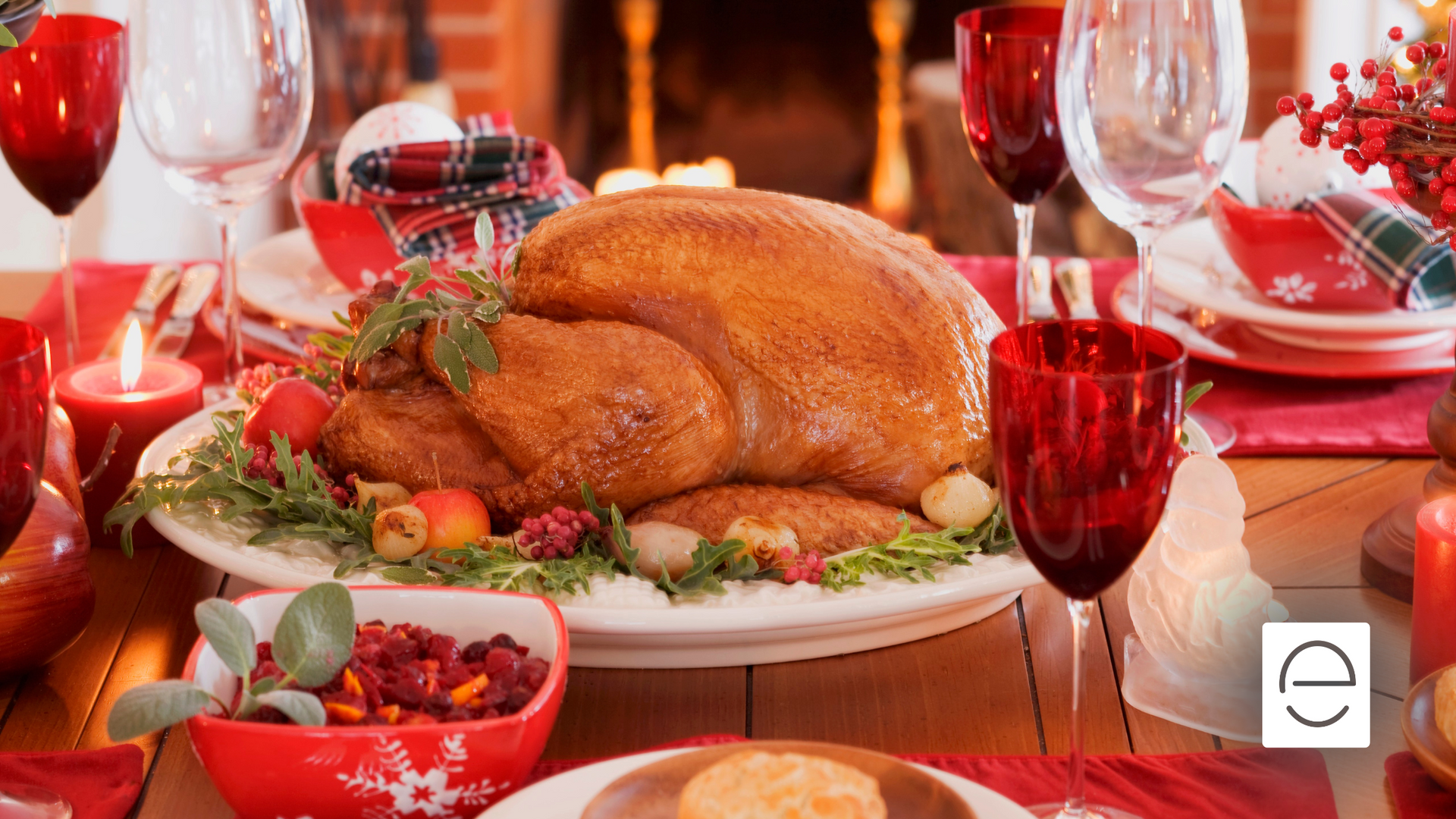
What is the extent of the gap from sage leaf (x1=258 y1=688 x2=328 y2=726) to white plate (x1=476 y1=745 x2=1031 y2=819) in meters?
0.10

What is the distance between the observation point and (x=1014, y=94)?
1.37m

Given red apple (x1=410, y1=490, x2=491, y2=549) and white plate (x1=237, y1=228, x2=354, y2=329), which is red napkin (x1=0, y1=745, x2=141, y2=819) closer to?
red apple (x1=410, y1=490, x2=491, y2=549)

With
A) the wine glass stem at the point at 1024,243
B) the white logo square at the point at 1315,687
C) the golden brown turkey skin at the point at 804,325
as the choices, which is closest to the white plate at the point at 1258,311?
the wine glass stem at the point at 1024,243

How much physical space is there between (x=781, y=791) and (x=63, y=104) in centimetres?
103

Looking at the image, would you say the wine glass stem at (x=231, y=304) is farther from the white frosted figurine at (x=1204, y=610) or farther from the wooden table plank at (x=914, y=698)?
the white frosted figurine at (x=1204, y=610)

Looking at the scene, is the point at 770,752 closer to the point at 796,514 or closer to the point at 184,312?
the point at 796,514

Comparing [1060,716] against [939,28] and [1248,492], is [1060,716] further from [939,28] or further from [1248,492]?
[939,28]

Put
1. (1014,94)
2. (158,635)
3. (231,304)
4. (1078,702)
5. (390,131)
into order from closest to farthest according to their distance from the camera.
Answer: (1078,702) < (158,635) < (1014,94) < (231,304) < (390,131)

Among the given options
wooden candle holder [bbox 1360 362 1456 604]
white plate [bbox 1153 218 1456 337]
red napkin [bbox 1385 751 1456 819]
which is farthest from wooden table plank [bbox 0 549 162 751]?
white plate [bbox 1153 218 1456 337]

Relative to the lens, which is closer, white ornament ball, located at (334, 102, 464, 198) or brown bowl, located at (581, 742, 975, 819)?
brown bowl, located at (581, 742, 975, 819)

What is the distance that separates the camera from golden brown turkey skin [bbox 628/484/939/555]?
111cm

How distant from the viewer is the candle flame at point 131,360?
128 centimetres

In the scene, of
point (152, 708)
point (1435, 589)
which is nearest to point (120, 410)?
point (152, 708)

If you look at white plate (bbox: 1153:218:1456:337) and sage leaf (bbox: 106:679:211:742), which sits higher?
white plate (bbox: 1153:218:1456:337)
